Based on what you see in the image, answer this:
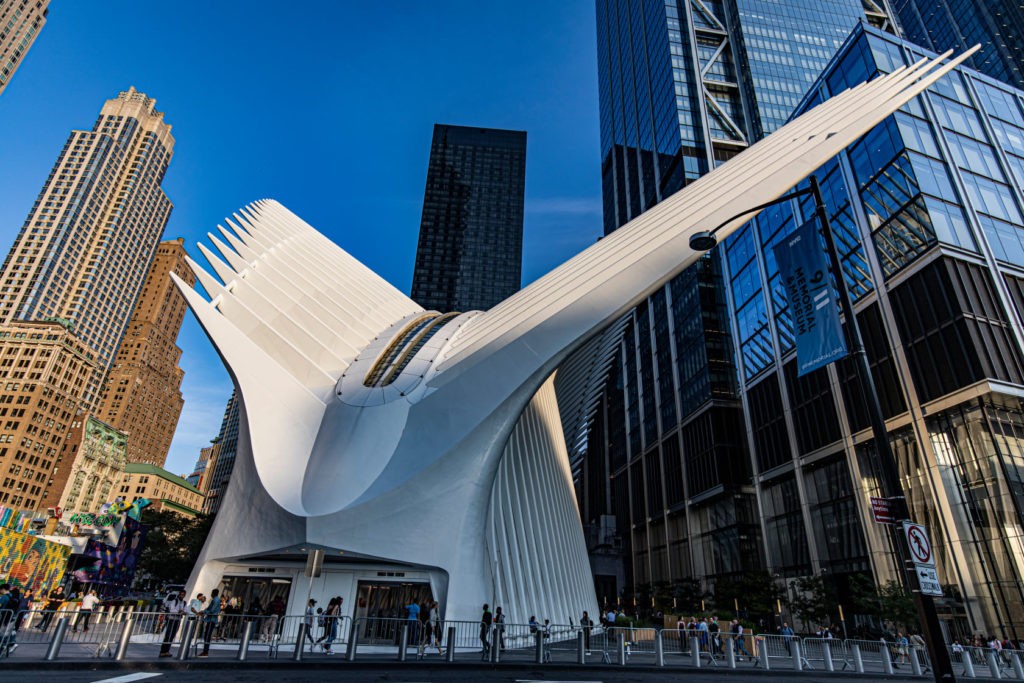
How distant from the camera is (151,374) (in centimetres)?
15688

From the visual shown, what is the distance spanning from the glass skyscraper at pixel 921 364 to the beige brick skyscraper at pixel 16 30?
13979 cm

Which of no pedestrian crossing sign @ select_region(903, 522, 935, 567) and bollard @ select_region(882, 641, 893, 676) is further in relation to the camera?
bollard @ select_region(882, 641, 893, 676)

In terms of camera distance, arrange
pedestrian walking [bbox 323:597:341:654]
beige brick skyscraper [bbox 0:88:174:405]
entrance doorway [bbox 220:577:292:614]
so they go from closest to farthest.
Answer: pedestrian walking [bbox 323:597:341:654] < entrance doorway [bbox 220:577:292:614] < beige brick skyscraper [bbox 0:88:174:405]

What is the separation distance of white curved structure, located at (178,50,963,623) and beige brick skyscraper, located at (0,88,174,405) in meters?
134

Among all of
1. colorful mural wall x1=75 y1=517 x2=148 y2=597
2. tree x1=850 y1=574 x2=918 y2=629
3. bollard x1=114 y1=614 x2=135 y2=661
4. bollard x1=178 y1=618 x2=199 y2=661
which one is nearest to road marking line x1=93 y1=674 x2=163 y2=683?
bollard x1=178 y1=618 x2=199 y2=661

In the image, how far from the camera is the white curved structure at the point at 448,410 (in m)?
19.2

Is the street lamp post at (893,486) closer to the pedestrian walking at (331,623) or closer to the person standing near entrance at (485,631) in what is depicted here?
the person standing near entrance at (485,631)

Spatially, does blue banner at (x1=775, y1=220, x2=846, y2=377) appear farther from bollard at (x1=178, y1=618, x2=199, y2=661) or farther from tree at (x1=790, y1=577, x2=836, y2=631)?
tree at (x1=790, y1=577, x2=836, y2=631)

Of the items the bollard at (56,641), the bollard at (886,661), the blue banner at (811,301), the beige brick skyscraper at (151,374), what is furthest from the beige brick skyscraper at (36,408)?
the blue banner at (811,301)

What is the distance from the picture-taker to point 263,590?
798 inches

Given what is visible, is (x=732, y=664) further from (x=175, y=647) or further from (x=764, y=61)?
(x=764, y=61)

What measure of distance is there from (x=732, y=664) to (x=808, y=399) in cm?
3400

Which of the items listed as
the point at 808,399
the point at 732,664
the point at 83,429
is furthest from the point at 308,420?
the point at 83,429

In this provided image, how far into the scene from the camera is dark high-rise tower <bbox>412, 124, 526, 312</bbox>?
149875mm
